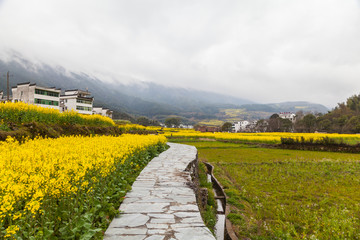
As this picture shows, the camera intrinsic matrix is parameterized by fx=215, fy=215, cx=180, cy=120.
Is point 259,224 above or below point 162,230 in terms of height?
below

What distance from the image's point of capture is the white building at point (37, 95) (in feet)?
159

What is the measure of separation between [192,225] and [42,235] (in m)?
2.07

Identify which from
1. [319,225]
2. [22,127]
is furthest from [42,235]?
[22,127]

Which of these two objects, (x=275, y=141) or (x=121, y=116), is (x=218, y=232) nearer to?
(x=275, y=141)

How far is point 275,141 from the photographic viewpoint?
1075 inches

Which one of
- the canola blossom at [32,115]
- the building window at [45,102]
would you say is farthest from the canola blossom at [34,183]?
the building window at [45,102]

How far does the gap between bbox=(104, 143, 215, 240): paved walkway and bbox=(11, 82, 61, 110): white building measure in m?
52.5

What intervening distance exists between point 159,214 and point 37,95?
55755mm

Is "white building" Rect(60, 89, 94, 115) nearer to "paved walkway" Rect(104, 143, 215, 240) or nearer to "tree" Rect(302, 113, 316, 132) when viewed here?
"paved walkway" Rect(104, 143, 215, 240)

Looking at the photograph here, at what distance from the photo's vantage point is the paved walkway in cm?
315

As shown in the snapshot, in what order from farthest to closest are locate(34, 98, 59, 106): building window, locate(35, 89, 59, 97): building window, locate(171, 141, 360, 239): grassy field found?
1. locate(35, 89, 59, 97): building window
2. locate(34, 98, 59, 106): building window
3. locate(171, 141, 360, 239): grassy field

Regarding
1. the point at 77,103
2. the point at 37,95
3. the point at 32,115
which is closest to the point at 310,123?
the point at 77,103

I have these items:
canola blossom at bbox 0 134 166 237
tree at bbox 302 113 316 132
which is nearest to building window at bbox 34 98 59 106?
canola blossom at bbox 0 134 166 237

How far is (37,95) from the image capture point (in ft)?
160
